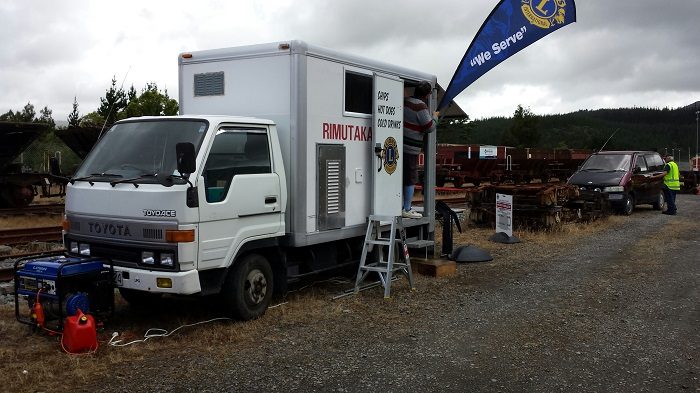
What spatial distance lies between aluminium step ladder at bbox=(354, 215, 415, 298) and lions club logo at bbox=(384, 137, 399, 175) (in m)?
0.67

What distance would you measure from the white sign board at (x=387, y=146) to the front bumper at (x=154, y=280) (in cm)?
295

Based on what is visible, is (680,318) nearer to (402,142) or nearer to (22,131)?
(402,142)

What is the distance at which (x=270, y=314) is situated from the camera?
21.8 feet

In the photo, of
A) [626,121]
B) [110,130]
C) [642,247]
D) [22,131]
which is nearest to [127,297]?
[110,130]

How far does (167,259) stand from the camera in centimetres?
561

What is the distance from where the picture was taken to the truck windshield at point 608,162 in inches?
680

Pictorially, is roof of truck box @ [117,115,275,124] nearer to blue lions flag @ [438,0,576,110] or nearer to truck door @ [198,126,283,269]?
truck door @ [198,126,283,269]

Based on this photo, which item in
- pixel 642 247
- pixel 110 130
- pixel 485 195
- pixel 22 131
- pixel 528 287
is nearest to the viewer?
pixel 110 130

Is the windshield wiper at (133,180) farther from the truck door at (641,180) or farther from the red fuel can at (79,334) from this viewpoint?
the truck door at (641,180)

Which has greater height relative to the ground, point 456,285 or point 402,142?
point 402,142

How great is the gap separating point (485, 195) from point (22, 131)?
39.4ft

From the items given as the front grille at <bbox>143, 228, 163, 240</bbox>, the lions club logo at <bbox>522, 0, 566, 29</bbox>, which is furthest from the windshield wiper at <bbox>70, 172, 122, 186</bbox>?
the lions club logo at <bbox>522, 0, 566, 29</bbox>

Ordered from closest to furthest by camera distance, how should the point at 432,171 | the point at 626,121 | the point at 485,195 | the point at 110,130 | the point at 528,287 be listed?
the point at 110,130, the point at 528,287, the point at 432,171, the point at 485,195, the point at 626,121

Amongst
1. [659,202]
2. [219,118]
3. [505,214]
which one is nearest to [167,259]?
[219,118]
